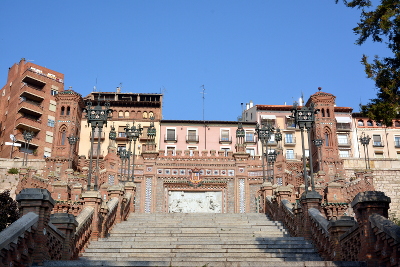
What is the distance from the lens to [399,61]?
12758mm

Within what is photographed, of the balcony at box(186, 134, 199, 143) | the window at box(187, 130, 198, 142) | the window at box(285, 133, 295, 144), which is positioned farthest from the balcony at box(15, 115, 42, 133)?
the window at box(285, 133, 295, 144)

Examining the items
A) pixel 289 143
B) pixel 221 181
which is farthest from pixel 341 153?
pixel 221 181

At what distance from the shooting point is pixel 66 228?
13539 millimetres

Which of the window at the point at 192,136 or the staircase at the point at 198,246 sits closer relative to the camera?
the staircase at the point at 198,246

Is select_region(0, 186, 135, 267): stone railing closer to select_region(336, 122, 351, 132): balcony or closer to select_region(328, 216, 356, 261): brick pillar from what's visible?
select_region(328, 216, 356, 261): brick pillar

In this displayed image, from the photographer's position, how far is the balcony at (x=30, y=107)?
66875 millimetres

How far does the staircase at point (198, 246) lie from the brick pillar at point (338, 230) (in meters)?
1.13

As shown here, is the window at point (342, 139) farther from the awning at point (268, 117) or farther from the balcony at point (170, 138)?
the balcony at point (170, 138)

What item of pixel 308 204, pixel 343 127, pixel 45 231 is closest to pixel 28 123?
pixel 343 127

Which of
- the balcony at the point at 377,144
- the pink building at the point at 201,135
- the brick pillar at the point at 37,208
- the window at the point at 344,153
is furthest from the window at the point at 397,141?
the brick pillar at the point at 37,208

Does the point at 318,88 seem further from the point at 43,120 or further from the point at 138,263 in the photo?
the point at 138,263

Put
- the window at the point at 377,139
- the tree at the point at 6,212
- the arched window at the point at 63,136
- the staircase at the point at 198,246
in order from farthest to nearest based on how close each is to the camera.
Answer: the window at the point at 377,139 < the arched window at the point at 63,136 < the tree at the point at 6,212 < the staircase at the point at 198,246

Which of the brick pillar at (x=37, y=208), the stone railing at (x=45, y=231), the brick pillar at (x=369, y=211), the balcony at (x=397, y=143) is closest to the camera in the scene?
the stone railing at (x=45, y=231)

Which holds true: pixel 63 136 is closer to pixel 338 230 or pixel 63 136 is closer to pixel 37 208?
pixel 37 208
